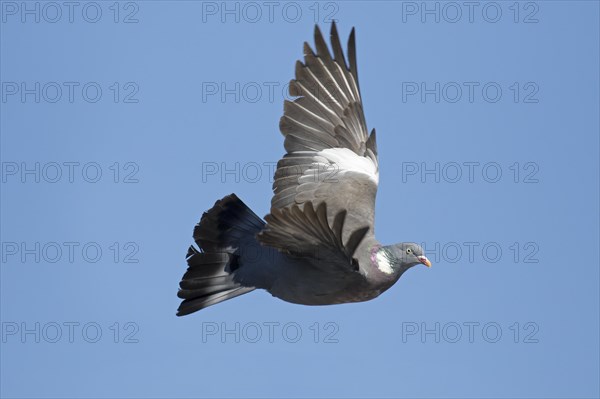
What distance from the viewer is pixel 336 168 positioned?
40.9 feet

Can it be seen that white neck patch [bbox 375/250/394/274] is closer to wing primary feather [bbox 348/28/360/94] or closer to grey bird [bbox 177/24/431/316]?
grey bird [bbox 177/24/431/316]

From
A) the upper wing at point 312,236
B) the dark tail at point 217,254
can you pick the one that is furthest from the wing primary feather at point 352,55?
the upper wing at point 312,236

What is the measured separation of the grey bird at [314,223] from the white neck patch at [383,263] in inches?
0.5

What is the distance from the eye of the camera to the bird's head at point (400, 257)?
429 inches

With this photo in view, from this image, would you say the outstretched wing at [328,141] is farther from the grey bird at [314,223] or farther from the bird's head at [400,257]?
the bird's head at [400,257]

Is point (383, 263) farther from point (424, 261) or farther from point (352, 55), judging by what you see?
point (352, 55)

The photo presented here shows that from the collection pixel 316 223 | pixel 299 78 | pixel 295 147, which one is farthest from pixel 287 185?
pixel 316 223

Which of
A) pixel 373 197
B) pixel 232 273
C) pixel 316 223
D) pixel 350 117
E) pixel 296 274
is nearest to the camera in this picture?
pixel 316 223

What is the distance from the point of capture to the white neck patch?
35.4 ft

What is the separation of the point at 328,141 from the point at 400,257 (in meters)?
2.37

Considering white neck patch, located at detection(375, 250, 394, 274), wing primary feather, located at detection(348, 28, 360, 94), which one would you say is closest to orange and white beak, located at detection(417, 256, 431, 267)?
white neck patch, located at detection(375, 250, 394, 274)

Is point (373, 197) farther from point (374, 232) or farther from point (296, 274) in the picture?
A: point (296, 274)

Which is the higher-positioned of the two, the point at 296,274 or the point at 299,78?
the point at 299,78

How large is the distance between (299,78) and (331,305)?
3.39 meters
